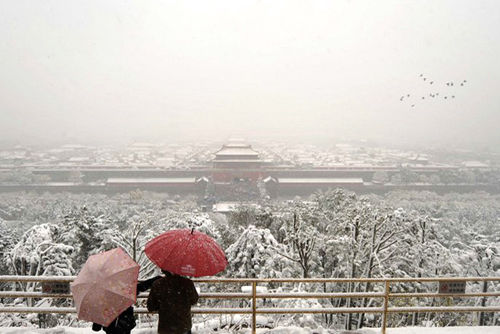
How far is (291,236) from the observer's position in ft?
37.1

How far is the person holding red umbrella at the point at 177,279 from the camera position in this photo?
9.06 feet

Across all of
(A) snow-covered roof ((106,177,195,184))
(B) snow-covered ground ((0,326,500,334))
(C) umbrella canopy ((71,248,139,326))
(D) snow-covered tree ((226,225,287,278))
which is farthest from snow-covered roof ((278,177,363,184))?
(C) umbrella canopy ((71,248,139,326))

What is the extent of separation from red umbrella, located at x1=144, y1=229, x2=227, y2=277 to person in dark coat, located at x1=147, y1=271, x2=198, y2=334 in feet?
0.59

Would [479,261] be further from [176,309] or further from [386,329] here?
[176,309]

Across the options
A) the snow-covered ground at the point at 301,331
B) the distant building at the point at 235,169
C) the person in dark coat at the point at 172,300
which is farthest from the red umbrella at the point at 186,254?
the distant building at the point at 235,169

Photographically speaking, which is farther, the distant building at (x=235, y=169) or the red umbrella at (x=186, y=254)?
the distant building at (x=235, y=169)

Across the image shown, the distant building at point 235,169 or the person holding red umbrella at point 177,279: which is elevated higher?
the person holding red umbrella at point 177,279

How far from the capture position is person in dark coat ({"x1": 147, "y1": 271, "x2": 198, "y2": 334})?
2.84m

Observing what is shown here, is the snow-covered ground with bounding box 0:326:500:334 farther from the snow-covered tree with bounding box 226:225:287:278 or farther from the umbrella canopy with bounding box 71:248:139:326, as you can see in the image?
the snow-covered tree with bounding box 226:225:287:278

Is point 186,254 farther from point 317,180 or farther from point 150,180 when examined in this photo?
point 150,180

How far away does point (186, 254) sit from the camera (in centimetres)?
276

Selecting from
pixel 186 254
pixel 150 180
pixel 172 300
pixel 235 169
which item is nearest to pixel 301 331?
pixel 172 300

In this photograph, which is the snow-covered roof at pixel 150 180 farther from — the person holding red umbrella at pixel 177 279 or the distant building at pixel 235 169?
the person holding red umbrella at pixel 177 279

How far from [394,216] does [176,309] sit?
35.1ft
